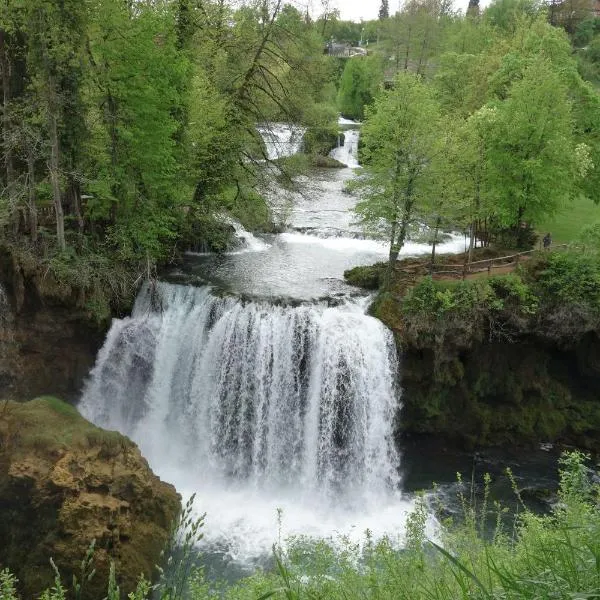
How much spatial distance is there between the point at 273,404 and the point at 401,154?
25.4ft

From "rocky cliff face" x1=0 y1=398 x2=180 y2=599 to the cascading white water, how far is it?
9.85ft

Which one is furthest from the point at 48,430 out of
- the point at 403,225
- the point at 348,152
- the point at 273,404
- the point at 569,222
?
the point at 348,152

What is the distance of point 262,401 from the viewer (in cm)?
1560

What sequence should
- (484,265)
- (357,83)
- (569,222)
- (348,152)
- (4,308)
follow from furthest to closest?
(357,83) → (348,152) → (569,222) → (484,265) → (4,308)

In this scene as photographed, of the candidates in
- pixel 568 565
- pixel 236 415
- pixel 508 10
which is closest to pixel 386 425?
pixel 236 415

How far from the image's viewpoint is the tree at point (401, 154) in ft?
52.3

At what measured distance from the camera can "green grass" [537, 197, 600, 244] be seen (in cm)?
2239

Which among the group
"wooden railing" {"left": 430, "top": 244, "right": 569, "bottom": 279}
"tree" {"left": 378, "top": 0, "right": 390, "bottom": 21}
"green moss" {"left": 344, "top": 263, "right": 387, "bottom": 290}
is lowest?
"green moss" {"left": 344, "top": 263, "right": 387, "bottom": 290}

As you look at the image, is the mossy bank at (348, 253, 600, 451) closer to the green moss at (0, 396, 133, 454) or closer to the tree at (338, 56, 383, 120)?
the green moss at (0, 396, 133, 454)

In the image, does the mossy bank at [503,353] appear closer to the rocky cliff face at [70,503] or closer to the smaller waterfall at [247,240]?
the smaller waterfall at [247,240]

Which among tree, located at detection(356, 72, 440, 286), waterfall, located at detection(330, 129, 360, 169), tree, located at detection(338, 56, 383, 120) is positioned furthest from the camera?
tree, located at detection(338, 56, 383, 120)

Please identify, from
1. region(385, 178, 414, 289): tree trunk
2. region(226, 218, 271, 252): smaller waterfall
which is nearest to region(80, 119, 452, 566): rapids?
region(385, 178, 414, 289): tree trunk

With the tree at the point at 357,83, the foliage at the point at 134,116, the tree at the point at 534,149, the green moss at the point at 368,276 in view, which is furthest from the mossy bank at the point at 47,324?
the tree at the point at 357,83

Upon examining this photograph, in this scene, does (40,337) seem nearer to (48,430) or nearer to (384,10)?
(48,430)
